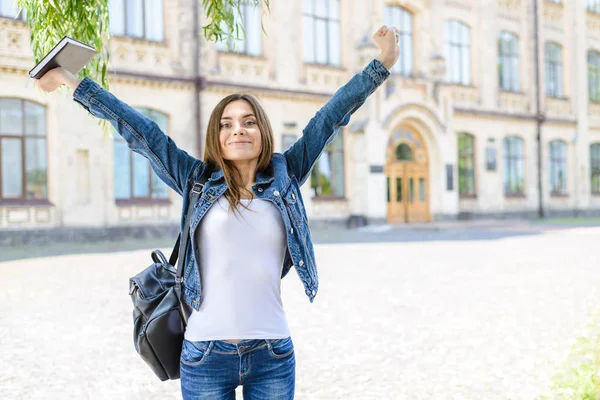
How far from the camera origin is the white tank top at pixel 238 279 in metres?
2.10

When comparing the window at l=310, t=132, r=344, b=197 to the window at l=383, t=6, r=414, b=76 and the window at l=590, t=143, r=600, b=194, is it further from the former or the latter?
the window at l=590, t=143, r=600, b=194

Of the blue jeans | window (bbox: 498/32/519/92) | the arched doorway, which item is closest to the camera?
the blue jeans

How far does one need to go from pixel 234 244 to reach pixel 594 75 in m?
36.0

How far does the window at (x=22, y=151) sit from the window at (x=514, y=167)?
2039 cm

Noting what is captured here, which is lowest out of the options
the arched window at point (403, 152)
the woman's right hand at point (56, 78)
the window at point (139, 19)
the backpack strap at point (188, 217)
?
the backpack strap at point (188, 217)

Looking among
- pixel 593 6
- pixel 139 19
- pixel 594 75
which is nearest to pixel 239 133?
pixel 139 19

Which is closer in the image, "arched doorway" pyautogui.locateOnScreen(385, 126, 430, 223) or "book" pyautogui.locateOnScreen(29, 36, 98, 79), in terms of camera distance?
"book" pyautogui.locateOnScreen(29, 36, 98, 79)

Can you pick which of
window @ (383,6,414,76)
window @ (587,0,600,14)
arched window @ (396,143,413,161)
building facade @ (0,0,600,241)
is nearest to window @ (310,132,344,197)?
building facade @ (0,0,600,241)

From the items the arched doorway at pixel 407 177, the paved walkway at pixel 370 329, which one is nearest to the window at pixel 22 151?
the paved walkway at pixel 370 329

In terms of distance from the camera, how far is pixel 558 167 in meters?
31.7

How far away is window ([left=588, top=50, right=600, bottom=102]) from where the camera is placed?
3350cm

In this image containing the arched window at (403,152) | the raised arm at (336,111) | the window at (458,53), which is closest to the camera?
the raised arm at (336,111)

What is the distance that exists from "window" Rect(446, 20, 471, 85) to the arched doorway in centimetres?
396

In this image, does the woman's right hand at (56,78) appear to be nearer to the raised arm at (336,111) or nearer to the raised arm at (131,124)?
the raised arm at (131,124)
